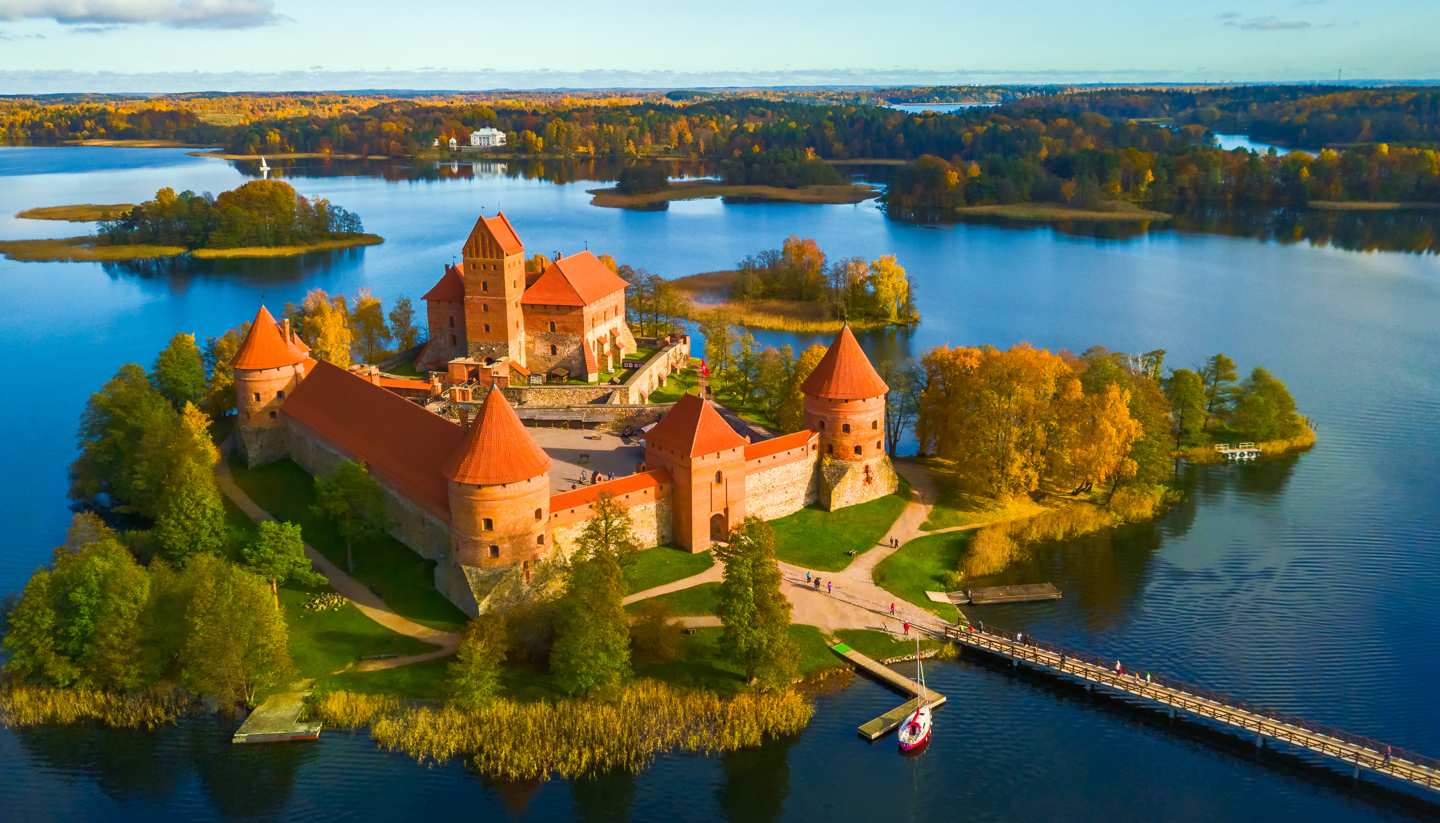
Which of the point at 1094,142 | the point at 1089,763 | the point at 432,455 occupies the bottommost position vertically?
the point at 1089,763

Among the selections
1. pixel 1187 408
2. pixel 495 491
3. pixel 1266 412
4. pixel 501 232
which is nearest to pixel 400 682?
pixel 495 491

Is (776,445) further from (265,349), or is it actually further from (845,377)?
(265,349)

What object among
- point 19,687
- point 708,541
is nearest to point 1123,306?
point 708,541

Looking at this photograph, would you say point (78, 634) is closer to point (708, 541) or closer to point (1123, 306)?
point (708, 541)

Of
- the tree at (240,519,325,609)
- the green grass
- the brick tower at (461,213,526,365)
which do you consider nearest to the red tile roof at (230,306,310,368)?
the brick tower at (461,213,526,365)

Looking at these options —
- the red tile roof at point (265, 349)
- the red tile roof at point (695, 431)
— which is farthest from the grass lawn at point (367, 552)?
the red tile roof at point (695, 431)

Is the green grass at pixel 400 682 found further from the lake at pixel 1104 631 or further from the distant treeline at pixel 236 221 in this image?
the distant treeline at pixel 236 221
